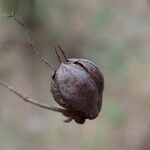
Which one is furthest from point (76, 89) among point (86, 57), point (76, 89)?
point (86, 57)

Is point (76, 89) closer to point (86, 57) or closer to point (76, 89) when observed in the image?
point (76, 89)

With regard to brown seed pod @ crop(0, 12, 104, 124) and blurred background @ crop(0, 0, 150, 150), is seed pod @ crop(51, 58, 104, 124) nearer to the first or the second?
brown seed pod @ crop(0, 12, 104, 124)

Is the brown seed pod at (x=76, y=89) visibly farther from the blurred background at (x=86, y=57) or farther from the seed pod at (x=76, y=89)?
the blurred background at (x=86, y=57)

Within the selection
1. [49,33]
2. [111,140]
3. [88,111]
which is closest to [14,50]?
[49,33]

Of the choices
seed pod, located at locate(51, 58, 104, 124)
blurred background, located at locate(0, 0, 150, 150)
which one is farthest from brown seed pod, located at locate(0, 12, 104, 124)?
blurred background, located at locate(0, 0, 150, 150)

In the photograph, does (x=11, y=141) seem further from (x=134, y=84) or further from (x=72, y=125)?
(x=134, y=84)
